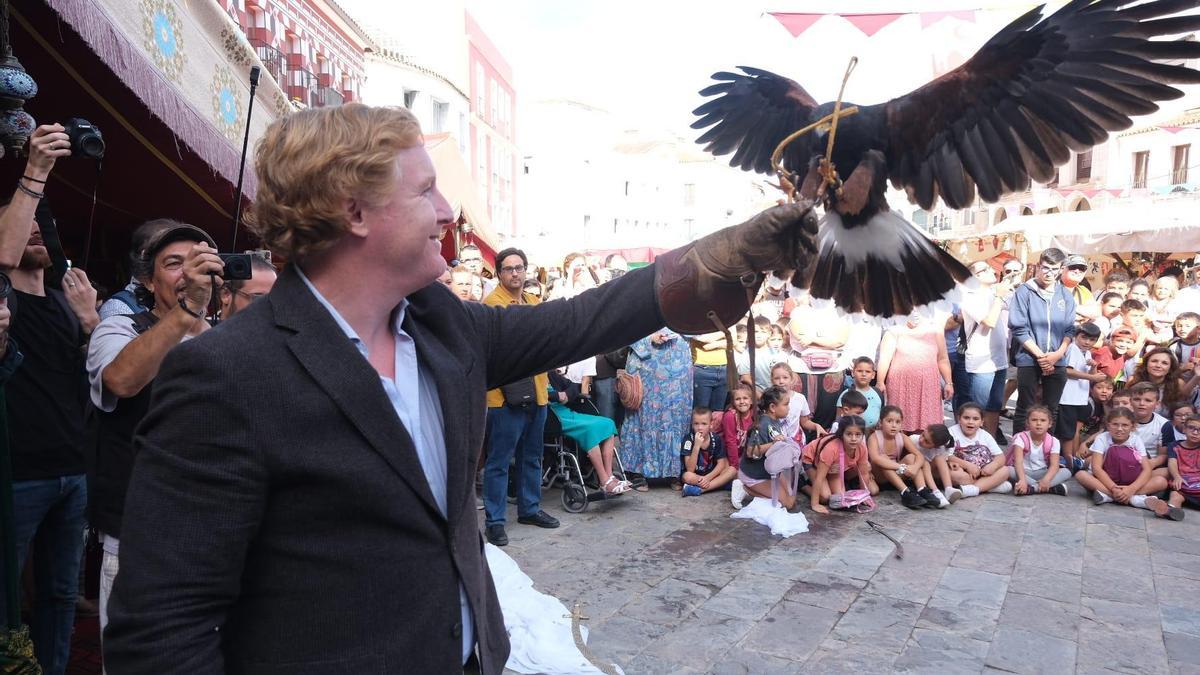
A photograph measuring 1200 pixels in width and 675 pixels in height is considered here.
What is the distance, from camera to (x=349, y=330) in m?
1.24

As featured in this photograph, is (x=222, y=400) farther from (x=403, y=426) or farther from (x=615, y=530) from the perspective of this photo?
(x=615, y=530)

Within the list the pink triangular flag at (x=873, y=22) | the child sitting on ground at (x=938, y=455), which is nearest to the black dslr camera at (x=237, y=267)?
the pink triangular flag at (x=873, y=22)

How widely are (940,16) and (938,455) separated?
3686mm

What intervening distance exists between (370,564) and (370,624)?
0.09m

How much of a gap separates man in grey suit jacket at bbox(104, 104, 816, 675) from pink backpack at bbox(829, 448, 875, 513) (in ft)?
16.1

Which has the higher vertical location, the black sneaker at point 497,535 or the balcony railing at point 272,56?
the balcony railing at point 272,56

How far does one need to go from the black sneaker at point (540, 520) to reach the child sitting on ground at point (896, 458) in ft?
8.68

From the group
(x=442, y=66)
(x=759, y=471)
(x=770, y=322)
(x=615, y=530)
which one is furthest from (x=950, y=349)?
(x=442, y=66)

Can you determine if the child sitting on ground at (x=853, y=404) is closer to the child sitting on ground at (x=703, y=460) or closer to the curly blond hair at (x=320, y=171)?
the child sitting on ground at (x=703, y=460)

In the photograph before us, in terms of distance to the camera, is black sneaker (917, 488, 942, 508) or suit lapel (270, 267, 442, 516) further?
black sneaker (917, 488, 942, 508)

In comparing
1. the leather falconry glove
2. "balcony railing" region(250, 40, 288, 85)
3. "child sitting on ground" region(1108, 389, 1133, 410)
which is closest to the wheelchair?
"child sitting on ground" region(1108, 389, 1133, 410)

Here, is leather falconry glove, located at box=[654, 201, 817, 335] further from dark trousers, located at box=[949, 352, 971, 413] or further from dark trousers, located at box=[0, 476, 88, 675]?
dark trousers, located at box=[949, 352, 971, 413]

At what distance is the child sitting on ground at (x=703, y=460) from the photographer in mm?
6414

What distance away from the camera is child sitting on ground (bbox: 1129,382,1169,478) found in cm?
634
